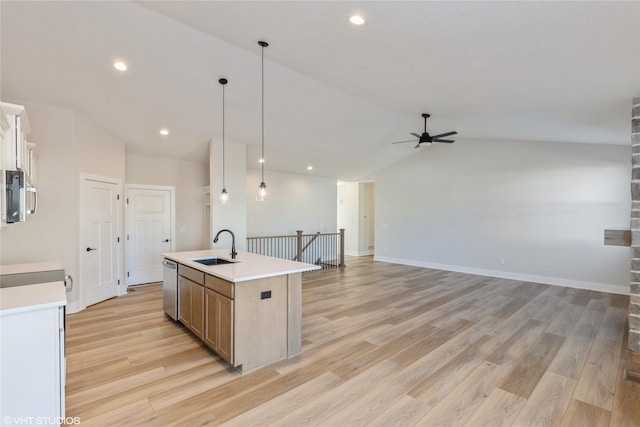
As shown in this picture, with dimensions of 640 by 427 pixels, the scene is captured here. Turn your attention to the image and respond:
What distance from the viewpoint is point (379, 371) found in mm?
2961

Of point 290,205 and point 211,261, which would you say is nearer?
point 211,261

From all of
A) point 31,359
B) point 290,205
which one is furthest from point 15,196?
point 290,205

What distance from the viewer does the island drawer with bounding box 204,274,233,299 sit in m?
2.92

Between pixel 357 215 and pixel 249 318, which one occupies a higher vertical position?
pixel 357 215

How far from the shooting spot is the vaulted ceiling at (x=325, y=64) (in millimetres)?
2365

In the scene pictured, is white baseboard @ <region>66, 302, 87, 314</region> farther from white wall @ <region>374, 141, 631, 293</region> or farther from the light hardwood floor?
white wall @ <region>374, 141, 631, 293</region>

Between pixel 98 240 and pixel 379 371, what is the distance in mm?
4823

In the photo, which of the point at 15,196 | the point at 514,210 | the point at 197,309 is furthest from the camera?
the point at 514,210

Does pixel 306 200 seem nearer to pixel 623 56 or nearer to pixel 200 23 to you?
pixel 200 23

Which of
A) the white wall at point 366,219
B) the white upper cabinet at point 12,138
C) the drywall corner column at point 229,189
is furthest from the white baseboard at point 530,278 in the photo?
the white upper cabinet at point 12,138

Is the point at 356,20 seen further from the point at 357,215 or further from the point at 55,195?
the point at 357,215

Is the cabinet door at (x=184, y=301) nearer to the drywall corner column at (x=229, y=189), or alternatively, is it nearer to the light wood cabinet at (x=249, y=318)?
the light wood cabinet at (x=249, y=318)

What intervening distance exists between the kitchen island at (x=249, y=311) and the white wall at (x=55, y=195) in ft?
7.73

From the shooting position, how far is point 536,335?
3.85 m
